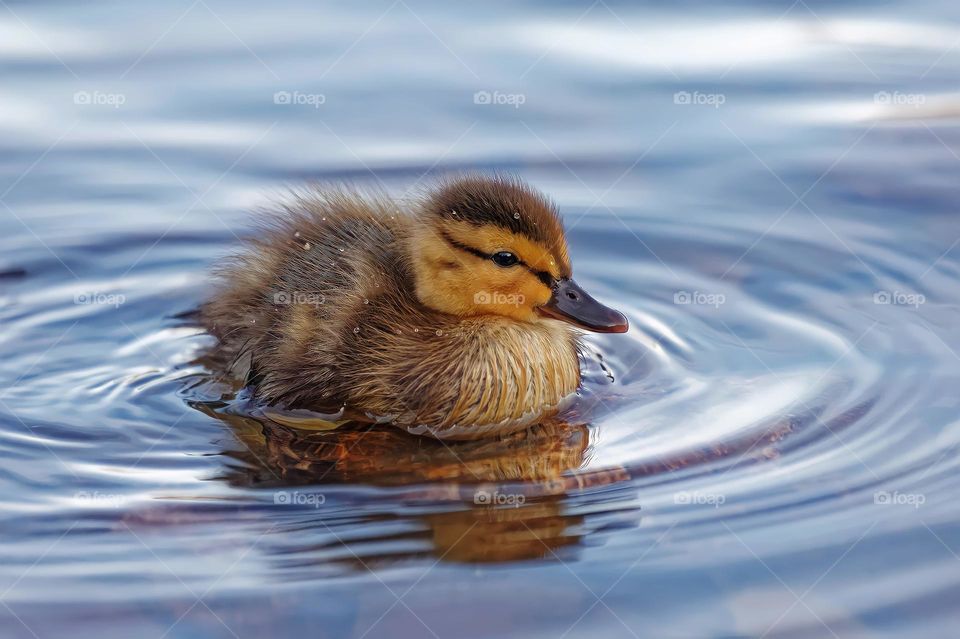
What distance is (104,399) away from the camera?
5.07 meters

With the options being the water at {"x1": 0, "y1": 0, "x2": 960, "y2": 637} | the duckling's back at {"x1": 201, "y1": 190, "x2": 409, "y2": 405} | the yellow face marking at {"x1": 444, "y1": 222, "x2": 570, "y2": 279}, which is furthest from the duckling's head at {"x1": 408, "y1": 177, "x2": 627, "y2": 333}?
the water at {"x1": 0, "y1": 0, "x2": 960, "y2": 637}

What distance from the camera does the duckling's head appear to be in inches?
191

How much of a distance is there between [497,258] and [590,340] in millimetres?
989

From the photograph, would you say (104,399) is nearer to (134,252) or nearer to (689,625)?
(134,252)

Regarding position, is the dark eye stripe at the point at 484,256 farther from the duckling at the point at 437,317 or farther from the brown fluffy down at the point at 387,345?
the brown fluffy down at the point at 387,345

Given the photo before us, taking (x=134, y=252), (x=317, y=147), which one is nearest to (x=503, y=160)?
(x=317, y=147)

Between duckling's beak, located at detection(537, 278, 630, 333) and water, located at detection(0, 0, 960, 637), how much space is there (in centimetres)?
32

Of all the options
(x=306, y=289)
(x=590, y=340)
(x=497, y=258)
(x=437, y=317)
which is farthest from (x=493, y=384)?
(x=590, y=340)

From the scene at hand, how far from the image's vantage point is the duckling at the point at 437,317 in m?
4.91

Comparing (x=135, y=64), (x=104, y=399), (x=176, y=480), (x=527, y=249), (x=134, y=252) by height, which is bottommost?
(x=176, y=480)

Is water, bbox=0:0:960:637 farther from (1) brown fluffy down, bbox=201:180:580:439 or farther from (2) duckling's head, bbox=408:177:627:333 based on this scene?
(2) duckling's head, bbox=408:177:627:333

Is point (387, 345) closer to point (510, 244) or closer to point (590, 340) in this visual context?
point (510, 244)

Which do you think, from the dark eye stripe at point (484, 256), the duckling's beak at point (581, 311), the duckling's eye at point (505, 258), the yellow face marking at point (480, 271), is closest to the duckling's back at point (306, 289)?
the yellow face marking at point (480, 271)

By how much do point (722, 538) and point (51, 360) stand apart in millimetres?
2701
